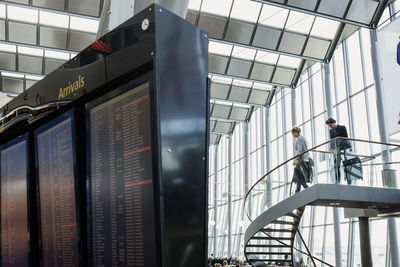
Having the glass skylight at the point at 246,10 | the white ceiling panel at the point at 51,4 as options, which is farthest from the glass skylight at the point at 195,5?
the white ceiling panel at the point at 51,4

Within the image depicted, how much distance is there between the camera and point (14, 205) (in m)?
3.66

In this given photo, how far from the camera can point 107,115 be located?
2.66m

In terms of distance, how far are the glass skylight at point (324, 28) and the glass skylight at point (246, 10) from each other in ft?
8.35

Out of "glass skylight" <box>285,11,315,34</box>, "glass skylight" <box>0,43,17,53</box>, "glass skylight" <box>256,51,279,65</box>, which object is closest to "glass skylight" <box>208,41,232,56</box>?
"glass skylight" <box>256,51,279,65</box>

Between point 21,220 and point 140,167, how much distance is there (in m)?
1.67

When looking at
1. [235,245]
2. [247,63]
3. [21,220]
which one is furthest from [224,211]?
[21,220]

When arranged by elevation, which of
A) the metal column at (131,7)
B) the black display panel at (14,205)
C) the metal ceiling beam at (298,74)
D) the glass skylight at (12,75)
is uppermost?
the glass skylight at (12,75)

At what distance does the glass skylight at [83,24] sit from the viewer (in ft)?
56.3

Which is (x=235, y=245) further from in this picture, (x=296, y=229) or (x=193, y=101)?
(x=193, y=101)

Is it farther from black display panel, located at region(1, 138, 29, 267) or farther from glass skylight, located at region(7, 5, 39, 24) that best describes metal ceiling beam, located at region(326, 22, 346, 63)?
black display panel, located at region(1, 138, 29, 267)

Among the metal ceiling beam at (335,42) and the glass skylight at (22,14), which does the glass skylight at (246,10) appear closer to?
the metal ceiling beam at (335,42)

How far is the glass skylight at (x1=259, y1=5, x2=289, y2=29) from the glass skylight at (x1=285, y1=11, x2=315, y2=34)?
0.88 feet

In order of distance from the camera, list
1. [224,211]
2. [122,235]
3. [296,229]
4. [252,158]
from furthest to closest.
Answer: [224,211]
[252,158]
[296,229]
[122,235]

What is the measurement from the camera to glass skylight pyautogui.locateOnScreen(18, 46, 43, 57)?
18953 mm
